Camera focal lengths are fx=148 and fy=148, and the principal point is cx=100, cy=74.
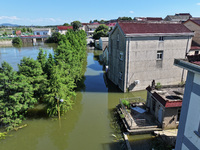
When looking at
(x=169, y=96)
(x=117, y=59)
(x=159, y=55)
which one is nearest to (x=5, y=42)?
(x=117, y=59)

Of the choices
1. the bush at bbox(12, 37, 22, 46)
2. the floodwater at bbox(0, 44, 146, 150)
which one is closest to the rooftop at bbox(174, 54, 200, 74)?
the floodwater at bbox(0, 44, 146, 150)

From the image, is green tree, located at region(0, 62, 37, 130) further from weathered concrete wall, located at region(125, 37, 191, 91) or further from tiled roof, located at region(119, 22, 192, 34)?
tiled roof, located at region(119, 22, 192, 34)

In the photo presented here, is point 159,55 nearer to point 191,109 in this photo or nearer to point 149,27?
point 149,27

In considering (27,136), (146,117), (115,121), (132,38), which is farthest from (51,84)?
(132,38)

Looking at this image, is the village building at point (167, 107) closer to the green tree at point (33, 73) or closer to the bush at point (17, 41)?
the green tree at point (33, 73)

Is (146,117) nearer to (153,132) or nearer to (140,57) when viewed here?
(153,132)
